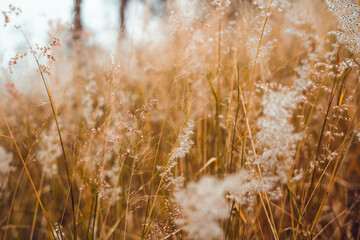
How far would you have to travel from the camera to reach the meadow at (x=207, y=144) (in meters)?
0.76

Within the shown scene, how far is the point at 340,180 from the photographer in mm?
1182

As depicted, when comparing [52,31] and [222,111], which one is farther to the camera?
[222,111]

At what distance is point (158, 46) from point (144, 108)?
3.92 ft

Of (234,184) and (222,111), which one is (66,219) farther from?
(222,111)

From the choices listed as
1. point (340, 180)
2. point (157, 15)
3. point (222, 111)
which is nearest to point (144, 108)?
point (222, 111)

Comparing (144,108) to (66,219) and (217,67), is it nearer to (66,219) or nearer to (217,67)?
(217,67)

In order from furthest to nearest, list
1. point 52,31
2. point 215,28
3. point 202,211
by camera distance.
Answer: point 215,28, point 52,31, point 202,211

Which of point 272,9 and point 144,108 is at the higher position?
point 272,9

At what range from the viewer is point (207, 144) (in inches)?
52.1

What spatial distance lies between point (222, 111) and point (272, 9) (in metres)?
0.64

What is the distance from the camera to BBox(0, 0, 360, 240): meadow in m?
0.76

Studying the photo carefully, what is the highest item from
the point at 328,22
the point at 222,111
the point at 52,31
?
the point at 328,22

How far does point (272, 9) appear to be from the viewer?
0.89 m

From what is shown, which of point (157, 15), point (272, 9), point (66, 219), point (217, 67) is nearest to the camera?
point (272, 9)
